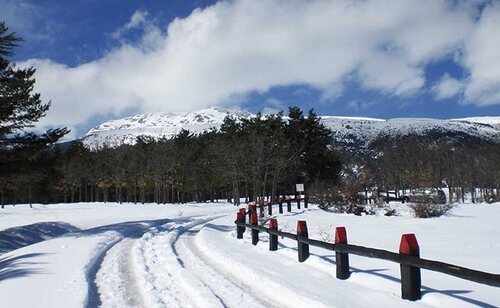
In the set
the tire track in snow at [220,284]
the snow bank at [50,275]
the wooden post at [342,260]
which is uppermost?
the wooden post at [342,260]

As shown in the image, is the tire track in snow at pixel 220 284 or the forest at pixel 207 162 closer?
the tire track in snow at pixel 220 284

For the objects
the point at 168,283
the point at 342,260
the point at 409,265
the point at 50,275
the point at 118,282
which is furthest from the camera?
the point at 50,275

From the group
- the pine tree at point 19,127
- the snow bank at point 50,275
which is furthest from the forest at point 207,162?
the snow bank at point 50,275

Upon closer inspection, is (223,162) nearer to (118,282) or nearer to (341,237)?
(118,282)

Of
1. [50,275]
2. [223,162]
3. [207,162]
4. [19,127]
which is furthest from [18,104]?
[207,162]

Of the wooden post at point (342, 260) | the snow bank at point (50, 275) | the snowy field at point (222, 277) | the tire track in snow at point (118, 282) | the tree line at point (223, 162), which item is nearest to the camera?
the snowy field at point (222, 277)

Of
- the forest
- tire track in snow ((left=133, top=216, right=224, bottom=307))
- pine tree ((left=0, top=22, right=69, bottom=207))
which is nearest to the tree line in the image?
the forest

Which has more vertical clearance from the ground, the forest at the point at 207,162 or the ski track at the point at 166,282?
the forest at the point at 207,162

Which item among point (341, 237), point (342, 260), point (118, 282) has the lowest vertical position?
point (118, 282)

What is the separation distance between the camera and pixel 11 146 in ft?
72.9

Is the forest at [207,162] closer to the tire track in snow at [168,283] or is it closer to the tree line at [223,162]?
the tree line at [223,162]

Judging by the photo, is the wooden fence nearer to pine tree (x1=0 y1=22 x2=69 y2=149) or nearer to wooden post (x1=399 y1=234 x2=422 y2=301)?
wooden post (x1=399 y1=234 x2=422 y2=301)

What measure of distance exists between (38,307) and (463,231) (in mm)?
15077

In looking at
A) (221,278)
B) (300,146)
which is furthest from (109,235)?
(300,146)
